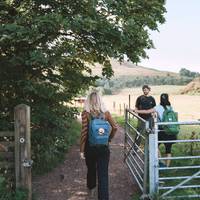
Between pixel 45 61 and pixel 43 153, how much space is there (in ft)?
9.01

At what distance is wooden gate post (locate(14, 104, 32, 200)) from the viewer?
8.21 meters

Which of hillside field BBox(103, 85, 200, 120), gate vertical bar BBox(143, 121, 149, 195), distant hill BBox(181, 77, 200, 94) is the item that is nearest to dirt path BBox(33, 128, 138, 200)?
gate vertical bar BBox(143, 121, 149, 195)

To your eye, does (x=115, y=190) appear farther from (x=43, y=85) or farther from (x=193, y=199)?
(x=43, y=85)

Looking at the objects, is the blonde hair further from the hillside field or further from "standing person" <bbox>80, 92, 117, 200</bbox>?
the hillside field

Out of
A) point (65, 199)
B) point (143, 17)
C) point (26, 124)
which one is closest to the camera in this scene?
point (26, 124)

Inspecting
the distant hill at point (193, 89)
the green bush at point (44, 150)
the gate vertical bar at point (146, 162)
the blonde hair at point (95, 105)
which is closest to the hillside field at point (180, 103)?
the distant hill at point (193, 89)

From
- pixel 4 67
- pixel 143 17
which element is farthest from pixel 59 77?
pixel 143 17

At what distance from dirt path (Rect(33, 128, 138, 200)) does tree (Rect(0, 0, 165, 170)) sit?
116 cm

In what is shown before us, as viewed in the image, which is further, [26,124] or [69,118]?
[69,118]

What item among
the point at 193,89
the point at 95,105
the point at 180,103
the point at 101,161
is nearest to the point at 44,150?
the point at 101,161

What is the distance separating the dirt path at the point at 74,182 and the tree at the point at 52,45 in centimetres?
116

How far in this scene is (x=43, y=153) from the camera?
1183cm

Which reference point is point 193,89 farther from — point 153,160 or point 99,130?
point 99,130

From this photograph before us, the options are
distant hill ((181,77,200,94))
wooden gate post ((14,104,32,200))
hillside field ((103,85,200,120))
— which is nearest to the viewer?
wooden gate post ((14,104,32,200))
